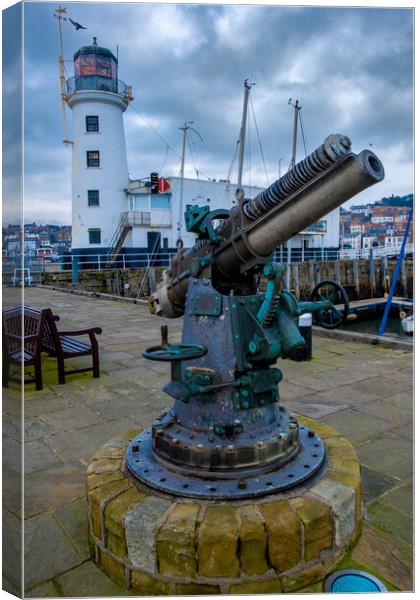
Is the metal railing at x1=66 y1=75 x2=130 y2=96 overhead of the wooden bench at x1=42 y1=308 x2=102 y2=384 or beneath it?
overhead

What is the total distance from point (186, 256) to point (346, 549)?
174 centimetres

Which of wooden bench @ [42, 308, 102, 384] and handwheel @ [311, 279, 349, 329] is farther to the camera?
wooden bench @ [42, 308, 102, 384]

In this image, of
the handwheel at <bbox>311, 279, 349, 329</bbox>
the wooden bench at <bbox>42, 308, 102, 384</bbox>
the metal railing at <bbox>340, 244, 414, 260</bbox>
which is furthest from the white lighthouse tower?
the handwheel at <bbox>311, 279, 349, 329</bbox>

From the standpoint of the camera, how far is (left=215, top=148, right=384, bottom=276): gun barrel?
1.76 m

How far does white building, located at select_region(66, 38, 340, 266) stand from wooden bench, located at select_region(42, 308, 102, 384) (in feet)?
62.5

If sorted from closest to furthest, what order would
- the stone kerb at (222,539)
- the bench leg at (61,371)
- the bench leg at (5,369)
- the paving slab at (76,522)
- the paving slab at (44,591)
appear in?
1. the bench leg at (5,369)
2. the stone kerb at (222,539)
3. the paving slab at (44,591)
4. the paving slab at (76,522)
5. the bench leg at (61,371)

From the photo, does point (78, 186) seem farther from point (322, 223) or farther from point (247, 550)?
point (247, 550)

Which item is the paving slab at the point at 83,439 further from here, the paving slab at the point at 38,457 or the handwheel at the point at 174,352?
the handwheel at the point at 174,352

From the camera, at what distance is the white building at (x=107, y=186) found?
25281mm

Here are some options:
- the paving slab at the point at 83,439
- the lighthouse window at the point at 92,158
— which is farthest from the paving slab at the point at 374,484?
the lighthouse window at the point at 92,158

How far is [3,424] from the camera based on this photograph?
5.74 feet

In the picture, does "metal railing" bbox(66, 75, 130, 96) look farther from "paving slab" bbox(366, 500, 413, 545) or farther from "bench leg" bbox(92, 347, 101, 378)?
"paving slab" bbox(366, 500, 413, 545)

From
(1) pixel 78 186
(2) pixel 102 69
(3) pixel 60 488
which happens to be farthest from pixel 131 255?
(3) pixel 60 488

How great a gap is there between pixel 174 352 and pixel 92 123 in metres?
26.1
